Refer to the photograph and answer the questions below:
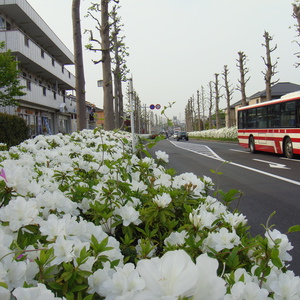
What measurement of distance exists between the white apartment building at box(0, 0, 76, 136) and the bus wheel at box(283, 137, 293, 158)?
1756cm

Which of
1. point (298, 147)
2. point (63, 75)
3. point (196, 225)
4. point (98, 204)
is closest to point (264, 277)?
point (196, 225)

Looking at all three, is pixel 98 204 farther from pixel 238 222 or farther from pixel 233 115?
pixel 233 115

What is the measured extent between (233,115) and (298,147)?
266 feet

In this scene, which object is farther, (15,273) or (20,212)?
(20,212)

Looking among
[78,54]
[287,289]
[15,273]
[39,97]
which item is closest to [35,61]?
[39,97]

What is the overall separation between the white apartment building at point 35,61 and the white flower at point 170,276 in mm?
24177

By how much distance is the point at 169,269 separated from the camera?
2.50 feet

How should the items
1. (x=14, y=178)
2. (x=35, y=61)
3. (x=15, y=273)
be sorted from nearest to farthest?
(x=15, y=273) < (x=14, y=178) < (x=35, y=61)

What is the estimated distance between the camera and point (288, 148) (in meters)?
15.5

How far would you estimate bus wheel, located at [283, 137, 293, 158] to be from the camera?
15.3 m

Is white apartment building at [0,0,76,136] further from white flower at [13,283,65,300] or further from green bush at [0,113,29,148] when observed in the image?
white flower at [13,283,65,300]

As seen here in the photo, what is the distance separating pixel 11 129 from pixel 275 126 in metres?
12.0

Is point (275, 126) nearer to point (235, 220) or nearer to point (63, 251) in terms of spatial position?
point (235, 220)

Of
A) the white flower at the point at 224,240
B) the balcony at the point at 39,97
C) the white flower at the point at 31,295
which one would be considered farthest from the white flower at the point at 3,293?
the balcony at the point at 39,97
